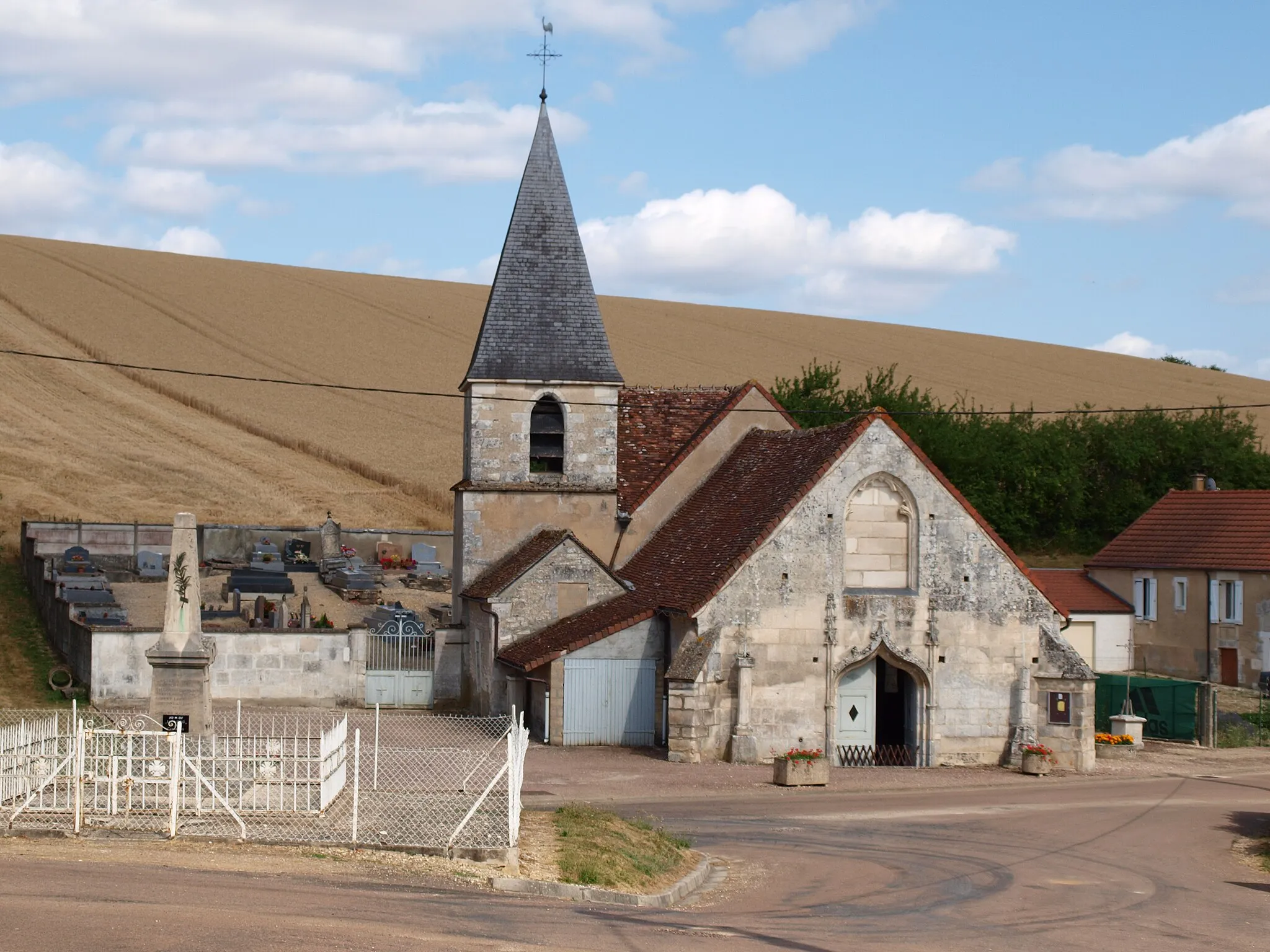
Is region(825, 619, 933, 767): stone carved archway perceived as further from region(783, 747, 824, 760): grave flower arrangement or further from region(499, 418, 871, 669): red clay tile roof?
region(499, 418, 871, 669): red clay tile roof

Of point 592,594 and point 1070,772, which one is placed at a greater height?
point 592,594

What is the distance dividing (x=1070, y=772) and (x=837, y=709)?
4.80 meters

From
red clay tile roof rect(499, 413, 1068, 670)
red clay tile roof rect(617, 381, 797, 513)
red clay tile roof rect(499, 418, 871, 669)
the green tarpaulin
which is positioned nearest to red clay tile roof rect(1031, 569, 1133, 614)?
the green tarpaulin

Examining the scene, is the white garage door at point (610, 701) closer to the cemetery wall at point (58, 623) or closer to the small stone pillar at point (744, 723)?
the small stone pillar at point (744, 723)

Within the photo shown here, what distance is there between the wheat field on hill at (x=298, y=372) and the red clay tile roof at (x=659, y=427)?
24.6 m

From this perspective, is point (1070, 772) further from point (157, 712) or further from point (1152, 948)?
point (157, 712)

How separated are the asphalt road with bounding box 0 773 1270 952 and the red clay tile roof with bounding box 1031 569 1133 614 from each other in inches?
859

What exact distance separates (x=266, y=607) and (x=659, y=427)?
11.6m

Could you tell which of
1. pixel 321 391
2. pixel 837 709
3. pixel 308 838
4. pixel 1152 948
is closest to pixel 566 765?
pixel 837 709

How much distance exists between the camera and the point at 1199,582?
153 ft

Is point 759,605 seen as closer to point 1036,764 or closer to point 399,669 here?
point 1036,764

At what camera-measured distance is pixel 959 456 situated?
6025 centimetres

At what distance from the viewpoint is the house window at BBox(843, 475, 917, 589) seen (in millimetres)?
31031

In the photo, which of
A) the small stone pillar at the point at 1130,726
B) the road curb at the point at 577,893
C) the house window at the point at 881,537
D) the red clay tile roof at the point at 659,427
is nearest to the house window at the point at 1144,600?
the small stone pillar at the point at 1130,726
